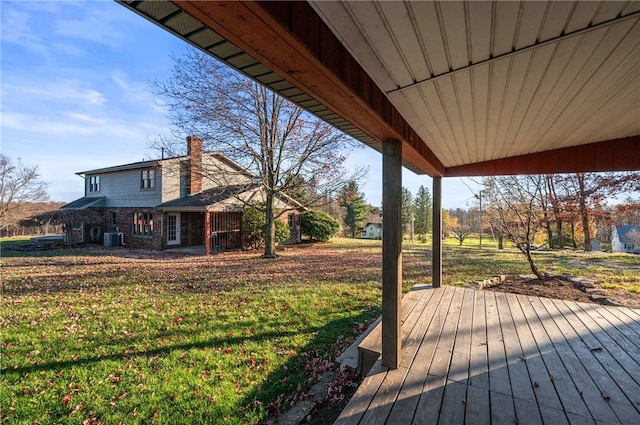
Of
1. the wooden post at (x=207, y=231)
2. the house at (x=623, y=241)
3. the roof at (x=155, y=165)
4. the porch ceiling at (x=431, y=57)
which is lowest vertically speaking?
the house at (x=623, y=241)

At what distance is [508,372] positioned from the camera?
272cm

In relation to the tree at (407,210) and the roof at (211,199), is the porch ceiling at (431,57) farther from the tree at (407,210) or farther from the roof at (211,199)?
the tree at (407,210)

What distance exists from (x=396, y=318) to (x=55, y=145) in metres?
15.1

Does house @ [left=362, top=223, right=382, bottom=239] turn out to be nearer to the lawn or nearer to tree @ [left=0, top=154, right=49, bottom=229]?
the lawn

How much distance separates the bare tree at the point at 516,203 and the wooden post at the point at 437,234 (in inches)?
114

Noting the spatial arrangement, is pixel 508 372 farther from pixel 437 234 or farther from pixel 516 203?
pixel 516 203

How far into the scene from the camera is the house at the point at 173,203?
40.6 feet

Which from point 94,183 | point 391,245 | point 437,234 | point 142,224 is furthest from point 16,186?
point 391,245

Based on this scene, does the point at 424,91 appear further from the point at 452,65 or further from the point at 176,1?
the point at 176,1

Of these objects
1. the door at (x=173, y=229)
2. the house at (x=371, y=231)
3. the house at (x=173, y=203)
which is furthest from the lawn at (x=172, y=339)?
the house at (x=371, y=231)

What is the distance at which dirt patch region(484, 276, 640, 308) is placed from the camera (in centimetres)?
524

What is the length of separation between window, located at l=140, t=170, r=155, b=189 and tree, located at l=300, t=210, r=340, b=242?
28.4 ft

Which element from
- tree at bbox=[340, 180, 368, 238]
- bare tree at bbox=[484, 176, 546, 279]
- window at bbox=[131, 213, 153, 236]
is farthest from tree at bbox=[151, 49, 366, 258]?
tree at bbox=[340, 180, 368, 238]

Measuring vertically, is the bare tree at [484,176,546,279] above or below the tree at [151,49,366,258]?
below
